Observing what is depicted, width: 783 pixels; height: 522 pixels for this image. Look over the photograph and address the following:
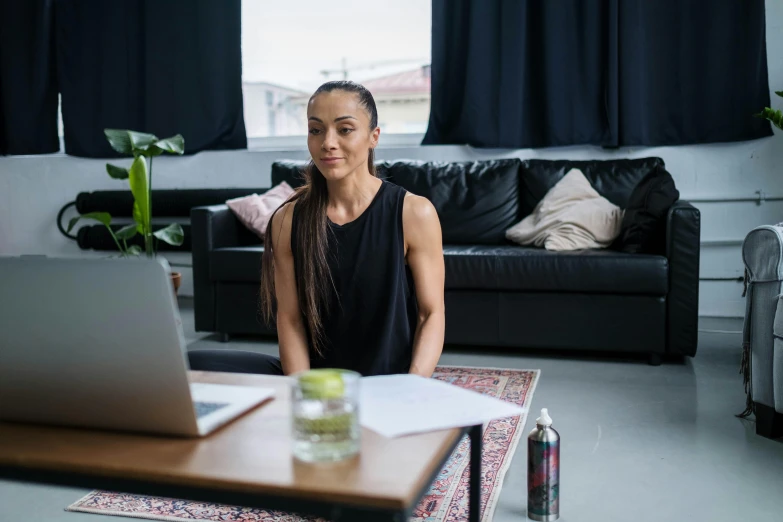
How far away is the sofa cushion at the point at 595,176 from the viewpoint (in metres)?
3.69

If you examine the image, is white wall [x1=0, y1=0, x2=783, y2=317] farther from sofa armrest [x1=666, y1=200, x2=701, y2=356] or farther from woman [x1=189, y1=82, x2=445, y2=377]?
woman [x1=189, y1=82, x2=445, y2=377]

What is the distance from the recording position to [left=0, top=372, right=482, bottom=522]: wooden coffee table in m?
0.74

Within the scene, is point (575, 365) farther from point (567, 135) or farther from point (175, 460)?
point (175, 460)

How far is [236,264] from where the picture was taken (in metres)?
3.55

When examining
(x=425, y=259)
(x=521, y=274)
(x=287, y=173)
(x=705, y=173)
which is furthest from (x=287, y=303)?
(x=705, y=173)

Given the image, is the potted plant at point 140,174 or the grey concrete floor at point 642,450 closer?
the grey concrete floor at point 642,450

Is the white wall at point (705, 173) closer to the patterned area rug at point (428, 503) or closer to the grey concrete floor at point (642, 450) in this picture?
the grey concrete floor at point (642, 450)

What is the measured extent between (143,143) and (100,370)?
133 inches

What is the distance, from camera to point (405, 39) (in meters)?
4.57

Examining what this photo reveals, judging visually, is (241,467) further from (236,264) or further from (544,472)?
(236,264)

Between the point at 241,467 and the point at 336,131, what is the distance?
0.86m

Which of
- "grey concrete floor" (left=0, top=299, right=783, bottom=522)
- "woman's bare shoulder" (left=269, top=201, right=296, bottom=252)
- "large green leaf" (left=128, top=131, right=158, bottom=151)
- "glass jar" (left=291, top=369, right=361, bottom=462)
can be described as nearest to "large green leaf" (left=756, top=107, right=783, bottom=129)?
"grey concrete floor" (left=0, top=299, right=783, bottom=522)

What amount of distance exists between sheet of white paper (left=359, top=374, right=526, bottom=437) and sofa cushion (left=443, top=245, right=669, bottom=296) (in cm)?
220

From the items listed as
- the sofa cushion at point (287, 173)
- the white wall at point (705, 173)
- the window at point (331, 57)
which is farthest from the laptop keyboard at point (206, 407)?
the window at point (331, 57)
